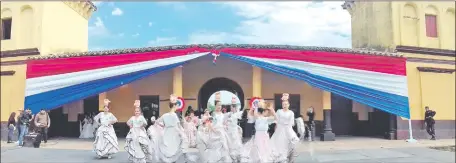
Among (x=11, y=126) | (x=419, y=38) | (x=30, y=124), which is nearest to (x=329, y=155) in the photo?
(x=419, y=38)

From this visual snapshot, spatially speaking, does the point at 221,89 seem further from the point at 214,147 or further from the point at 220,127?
the point at 214,147

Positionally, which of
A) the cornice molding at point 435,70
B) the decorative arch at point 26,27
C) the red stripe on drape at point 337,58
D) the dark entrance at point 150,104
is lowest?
the dark entrance at point 150,104

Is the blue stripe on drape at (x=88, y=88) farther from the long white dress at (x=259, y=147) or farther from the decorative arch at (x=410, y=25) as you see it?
the decorative arch at (x=410, y=25)

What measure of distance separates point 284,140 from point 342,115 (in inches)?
408

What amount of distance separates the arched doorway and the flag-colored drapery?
2.98 m

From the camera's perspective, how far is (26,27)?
56.8ft

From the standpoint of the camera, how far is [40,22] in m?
17.0

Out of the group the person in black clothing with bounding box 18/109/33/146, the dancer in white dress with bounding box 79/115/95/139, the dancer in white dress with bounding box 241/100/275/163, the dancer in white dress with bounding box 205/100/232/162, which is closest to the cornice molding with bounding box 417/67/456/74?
the dancer in white dress with bounding box 241/100/275/163

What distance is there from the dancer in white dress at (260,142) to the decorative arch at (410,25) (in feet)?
36.4

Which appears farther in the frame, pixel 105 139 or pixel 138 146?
pixel 105 139

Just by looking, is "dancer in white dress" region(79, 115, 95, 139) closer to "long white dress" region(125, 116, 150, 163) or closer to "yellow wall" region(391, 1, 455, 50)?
"long white dress" region(125, 116, 150, 163)

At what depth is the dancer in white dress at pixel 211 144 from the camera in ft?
27.3

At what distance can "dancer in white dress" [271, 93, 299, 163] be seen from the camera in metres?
8.18

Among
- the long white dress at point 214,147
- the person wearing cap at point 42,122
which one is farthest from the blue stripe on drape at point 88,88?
the long white dress at point 214,147
